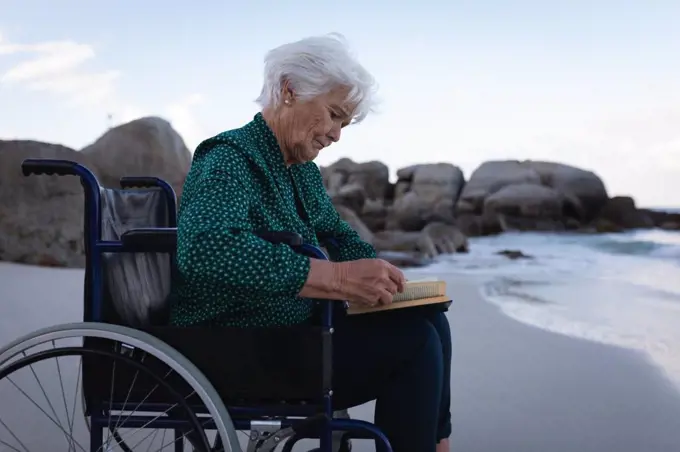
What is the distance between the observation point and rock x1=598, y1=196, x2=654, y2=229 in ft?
75.5

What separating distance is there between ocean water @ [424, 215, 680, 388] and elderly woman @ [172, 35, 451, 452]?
90.3 inches

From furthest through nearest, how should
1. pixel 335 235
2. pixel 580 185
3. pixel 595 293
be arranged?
pixel 580 185 < pixel 595 293 < pixel 335 235

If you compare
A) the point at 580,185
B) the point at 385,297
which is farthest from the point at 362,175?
the point at 385,297

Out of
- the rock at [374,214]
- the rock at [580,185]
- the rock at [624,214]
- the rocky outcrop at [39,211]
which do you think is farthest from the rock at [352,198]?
the rocky outcrop at [39,211]

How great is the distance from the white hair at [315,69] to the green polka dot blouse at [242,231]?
0.10 metres

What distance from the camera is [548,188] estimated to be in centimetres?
2575

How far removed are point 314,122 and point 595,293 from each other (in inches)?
221

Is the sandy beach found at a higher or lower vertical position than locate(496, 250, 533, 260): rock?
lower

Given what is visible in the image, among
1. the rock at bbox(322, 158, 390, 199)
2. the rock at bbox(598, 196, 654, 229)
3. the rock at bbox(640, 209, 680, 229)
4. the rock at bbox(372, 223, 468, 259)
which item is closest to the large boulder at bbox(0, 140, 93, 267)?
the rock at bbox(372, 223, 468, 259)

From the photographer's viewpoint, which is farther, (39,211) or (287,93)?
(39,211)

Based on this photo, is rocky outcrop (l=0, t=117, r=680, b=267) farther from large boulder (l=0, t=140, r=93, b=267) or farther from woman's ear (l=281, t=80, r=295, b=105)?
woman's ear (l=281, t=80, r=295, b=105)

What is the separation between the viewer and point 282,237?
1366 millimetres

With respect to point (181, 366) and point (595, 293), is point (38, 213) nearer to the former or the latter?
point (595, 293)

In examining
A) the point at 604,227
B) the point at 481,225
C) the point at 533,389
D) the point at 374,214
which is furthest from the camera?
the point at 374,214
